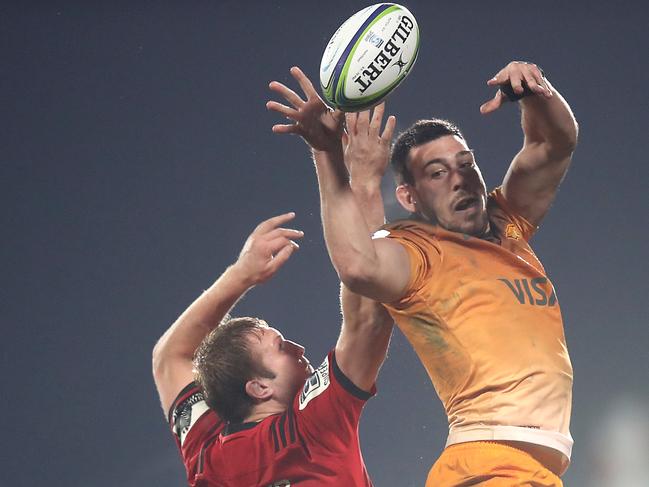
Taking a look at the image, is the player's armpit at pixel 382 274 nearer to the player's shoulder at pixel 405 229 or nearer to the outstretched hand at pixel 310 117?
the player's shoulder at pixel 405 229

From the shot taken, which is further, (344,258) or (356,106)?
(356,106)

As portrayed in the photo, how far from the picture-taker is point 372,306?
7.46ft

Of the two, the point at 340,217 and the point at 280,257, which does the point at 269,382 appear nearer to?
the point at 280,257

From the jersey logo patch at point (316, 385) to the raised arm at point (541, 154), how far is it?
0.74 meters

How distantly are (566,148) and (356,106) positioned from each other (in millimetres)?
715

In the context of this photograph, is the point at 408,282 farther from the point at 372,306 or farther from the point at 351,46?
the point at 351,46

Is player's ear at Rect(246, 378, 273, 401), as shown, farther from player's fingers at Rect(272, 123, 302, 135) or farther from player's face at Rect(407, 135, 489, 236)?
player's fingers at Rect(272, 123, 302, 135)

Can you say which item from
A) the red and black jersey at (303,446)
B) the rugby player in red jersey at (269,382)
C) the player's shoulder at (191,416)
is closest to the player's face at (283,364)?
the rugby player in red jersey at (269,382)

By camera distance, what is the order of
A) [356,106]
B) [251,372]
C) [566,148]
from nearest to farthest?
[356,106] → [566,148] → [251,372]

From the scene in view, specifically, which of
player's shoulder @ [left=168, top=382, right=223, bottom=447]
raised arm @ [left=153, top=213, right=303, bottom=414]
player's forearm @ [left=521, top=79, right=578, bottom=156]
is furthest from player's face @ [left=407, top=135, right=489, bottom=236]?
player's shoulder @ [left=168, top=382, right=223, bottom=447]

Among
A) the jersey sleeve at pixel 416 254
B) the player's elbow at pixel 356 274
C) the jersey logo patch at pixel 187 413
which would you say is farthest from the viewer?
the jersey logo patch at pixel 187 413

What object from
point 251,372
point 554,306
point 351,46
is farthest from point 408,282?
point 251,372

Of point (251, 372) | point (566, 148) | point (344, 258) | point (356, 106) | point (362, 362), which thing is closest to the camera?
point (344, 258)

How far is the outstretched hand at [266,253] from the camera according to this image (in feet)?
8.74
